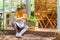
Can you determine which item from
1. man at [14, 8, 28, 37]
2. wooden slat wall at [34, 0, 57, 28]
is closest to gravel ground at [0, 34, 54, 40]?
man at [14, 8, 28, 37]

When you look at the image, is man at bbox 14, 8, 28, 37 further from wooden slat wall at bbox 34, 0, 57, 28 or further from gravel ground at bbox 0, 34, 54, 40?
wooden slat wall at bbox 34, 0, 57, 28

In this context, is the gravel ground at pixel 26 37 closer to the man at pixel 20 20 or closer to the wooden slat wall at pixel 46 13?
the man at pixel 20 20

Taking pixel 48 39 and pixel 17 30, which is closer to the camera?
pixel 48 39

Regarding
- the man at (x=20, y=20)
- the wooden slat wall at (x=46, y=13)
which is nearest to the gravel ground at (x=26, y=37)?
the man at (x=20, y=20)

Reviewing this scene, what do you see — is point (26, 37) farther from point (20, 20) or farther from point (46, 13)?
point (46, 13)

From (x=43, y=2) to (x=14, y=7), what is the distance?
1312 millimetres

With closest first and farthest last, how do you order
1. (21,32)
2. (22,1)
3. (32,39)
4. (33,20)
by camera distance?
(32,39)
(21,32)
(33,20)
(22,1)

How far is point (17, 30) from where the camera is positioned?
18.7 feet

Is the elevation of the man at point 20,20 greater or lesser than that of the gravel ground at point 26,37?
greater

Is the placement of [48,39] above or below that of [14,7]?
below

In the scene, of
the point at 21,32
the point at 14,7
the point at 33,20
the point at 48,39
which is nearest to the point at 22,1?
the point at 14,7

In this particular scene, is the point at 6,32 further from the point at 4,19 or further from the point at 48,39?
the point at 48,39

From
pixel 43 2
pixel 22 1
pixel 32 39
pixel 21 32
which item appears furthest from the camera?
pixel 43 2

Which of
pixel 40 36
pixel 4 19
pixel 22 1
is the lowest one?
pixel 40 36
